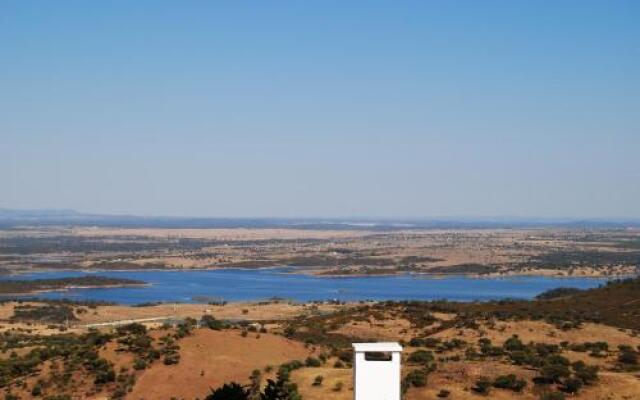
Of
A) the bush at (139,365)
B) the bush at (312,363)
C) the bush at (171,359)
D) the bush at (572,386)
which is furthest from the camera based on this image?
the bush at (171,359)

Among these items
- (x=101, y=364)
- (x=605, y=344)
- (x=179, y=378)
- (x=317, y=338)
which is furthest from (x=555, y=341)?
(x=101, y=364)

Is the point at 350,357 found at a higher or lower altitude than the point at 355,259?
higher

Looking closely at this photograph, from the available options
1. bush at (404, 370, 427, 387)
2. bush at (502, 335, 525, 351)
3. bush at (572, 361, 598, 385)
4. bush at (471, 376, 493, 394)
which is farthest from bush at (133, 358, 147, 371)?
bush at (572, 361, 598, 385)

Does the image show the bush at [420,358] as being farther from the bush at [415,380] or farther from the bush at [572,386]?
the bush at [572,386]

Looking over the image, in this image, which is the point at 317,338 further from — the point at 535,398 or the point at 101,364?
the point at 535,398

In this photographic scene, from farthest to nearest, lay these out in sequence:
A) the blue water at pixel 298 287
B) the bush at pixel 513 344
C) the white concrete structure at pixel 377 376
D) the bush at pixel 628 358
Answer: the blue water at pixel 298 287 → the bush at pixel 513 344 → the bush at pixel 628 358 → the white concrete structure at pixel 377 376

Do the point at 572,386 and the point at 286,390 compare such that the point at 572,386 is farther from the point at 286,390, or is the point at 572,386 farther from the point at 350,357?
the point at 350,357

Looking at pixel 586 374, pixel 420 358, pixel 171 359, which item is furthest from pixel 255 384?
pixel 586 374

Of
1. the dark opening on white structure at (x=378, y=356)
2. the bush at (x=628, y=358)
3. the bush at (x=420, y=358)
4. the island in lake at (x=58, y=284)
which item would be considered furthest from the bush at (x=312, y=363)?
the island in lake at (x=58, y=284)

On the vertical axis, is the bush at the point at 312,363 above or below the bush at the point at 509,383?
below
